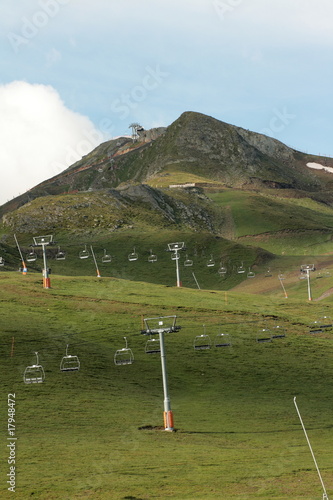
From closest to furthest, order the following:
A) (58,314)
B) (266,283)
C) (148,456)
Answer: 1. (148,456)
2. (58,314)
3. (266,283)

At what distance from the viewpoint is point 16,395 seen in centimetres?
6669

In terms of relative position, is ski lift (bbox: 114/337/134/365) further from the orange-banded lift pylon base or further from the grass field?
the orange-banded lift pylon base

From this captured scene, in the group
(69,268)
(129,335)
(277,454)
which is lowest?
(277,454)

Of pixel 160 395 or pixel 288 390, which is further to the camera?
pixel 288 390

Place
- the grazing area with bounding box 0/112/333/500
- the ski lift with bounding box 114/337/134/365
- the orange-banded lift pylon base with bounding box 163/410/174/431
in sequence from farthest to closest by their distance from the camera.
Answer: the ski lift with bounding box 114/337/134/365 → the orange-banded lift pylon base with bounding box 163/410/174/431 → the grazing area with bounding box 0/112/333/500

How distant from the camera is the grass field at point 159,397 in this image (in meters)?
41.1

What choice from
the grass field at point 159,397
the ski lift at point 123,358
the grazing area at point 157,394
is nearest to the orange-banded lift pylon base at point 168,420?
the grazing area at point 157,394

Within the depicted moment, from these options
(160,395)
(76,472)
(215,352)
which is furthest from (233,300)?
(76,472)

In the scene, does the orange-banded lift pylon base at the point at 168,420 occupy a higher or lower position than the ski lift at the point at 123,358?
lower

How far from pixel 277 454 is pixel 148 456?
30.8 feet

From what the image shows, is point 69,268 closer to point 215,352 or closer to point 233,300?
point 233,300

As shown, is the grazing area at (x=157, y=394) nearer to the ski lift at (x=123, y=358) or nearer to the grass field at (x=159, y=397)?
the grass field at (x=159, y=397)

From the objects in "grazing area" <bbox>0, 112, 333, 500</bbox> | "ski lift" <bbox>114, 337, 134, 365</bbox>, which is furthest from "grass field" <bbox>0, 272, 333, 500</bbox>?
"ski lift" <bbox>114, 337, 134, 365</bbox>

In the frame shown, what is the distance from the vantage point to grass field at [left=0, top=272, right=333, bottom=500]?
41.1 meters
